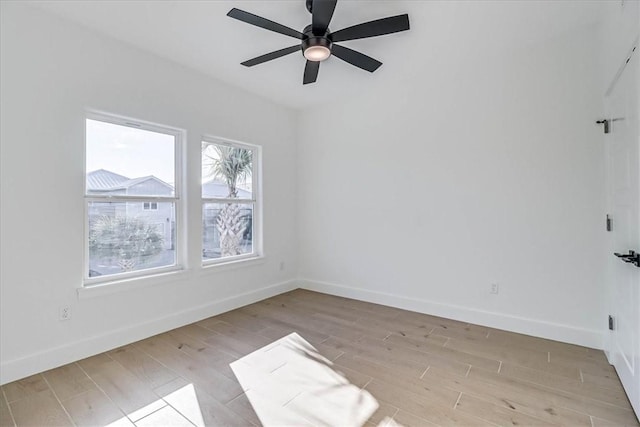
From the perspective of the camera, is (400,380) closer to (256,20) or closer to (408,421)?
(408,421)

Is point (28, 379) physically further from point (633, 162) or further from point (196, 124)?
point (633, 162)

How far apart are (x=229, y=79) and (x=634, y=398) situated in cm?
440

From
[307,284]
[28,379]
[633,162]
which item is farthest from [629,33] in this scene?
[28,379]

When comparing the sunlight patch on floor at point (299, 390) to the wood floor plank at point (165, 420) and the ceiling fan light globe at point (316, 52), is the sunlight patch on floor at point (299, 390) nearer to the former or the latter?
the wood floor plank at point (165, 420)

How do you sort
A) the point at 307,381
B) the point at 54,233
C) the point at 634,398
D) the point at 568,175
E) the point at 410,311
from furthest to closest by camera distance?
the point at 410,311, the point at 568,175, the point at 54,233, the point at 307,381, the point at 634,398

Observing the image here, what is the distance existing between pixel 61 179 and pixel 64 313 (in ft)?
3.56

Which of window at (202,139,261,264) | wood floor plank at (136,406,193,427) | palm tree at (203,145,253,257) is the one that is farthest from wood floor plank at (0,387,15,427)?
palm tree at (203,145,253,257)

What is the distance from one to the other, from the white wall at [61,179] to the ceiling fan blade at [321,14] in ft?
5.84

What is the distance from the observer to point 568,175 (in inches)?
112

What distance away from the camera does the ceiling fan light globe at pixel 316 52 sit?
2400mm

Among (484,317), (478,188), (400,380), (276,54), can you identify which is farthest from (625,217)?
(276,54)

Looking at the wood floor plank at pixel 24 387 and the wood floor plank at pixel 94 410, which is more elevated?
the wood floor plank at pixel 24 387

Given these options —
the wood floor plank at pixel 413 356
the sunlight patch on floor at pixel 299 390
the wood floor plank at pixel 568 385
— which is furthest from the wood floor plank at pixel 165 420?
the wood floor plank at pixel 568 385

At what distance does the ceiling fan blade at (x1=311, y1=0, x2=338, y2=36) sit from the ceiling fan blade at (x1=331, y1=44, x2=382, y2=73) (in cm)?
22
